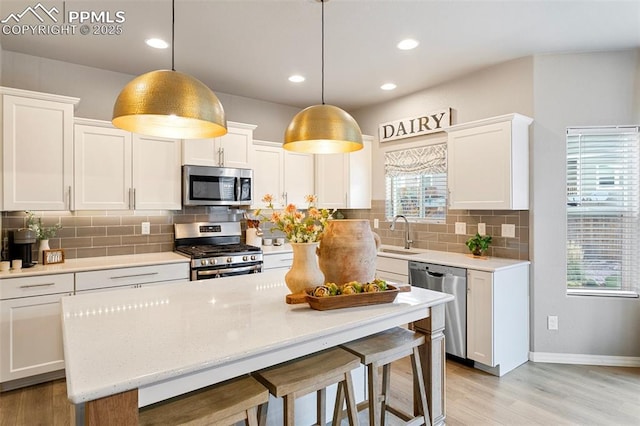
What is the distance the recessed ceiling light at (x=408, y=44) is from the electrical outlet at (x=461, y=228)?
1848 millimetres

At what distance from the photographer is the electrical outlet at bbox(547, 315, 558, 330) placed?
3.25 m

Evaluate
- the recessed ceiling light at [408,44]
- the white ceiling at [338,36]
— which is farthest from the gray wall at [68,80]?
the recessed ceiling light at [408,44]

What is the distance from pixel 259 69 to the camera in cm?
358

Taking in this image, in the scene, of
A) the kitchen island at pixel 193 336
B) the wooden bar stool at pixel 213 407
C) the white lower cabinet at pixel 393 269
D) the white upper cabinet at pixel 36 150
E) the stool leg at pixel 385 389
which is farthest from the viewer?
the white lower cabinet at pixel 393 269

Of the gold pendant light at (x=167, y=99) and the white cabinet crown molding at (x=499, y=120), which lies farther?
the white cabinet crown molding at (x=499, y=120)

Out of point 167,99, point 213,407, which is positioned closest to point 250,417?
point 213,407

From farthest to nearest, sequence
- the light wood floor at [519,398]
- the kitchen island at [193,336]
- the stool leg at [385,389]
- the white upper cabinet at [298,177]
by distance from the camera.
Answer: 1. the white upper cabinet at [298,177]
2. the light wood floor at [519,398]
3. the stool leg at [385,389]
4. the kitchen island at [193,336]

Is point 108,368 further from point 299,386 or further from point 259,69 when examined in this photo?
point 259,69

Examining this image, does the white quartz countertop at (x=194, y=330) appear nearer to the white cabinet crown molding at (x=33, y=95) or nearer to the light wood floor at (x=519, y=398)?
the light wood floor at (x=519, y=398)

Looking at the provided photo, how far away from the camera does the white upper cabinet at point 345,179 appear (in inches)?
185

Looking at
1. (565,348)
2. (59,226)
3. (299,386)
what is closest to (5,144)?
(59,226)

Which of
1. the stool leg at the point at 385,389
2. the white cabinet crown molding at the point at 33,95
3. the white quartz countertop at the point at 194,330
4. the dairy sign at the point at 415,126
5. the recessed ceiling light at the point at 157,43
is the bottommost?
the stool leg at the point at 385,389

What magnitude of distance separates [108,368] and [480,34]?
10.5 ft

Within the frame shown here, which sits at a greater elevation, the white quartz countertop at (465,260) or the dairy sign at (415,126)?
the dairy sign at (415,126)
